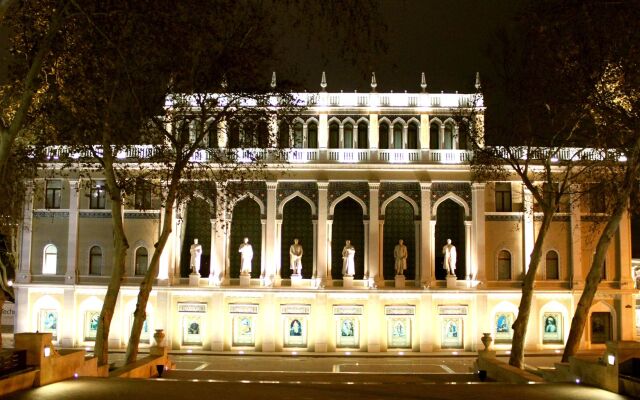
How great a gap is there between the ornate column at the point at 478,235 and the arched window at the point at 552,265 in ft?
13.5

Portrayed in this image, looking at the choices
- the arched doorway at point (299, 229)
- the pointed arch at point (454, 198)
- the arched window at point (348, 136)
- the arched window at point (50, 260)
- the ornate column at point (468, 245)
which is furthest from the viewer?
the arched doorway at point (299, 229)

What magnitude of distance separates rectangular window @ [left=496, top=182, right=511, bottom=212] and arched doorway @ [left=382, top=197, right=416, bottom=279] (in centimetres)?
522

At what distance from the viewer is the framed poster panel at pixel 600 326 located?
152 ft

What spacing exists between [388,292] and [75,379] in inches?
1030

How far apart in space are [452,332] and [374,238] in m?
7.07

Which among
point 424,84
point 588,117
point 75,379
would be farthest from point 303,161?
point 75,379

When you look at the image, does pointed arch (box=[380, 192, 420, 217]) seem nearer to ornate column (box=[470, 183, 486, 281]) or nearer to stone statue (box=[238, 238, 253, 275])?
ornate column (box=[470, 183, 486, 281])

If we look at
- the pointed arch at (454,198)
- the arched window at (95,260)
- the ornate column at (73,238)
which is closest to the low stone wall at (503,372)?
A: the pointed arch at (454,198)

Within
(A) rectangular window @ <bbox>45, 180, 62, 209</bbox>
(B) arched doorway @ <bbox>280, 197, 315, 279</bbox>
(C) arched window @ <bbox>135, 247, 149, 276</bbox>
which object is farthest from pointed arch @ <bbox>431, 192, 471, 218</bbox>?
(A) rectangular window @ <bbox>45, 180, 62, 209</bbox>

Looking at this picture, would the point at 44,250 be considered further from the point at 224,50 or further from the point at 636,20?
the point at 636,20

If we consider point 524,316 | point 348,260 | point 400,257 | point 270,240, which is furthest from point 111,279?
point 400,257

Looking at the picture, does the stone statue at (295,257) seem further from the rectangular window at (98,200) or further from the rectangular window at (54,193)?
the rectangular window at (54,193)

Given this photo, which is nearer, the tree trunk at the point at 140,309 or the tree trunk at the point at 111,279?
the tree trunk at the point at 111,279

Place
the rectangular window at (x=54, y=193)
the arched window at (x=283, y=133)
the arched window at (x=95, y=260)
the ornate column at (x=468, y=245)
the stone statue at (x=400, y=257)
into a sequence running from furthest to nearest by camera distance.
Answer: the rectangular window at (x=54, y=193) → the arched window at (x=95, y=260) → the ornate column at (x=468, y=245) → the stone statue at (x=400, y=257) → the arched window at (x=283, y=133)
